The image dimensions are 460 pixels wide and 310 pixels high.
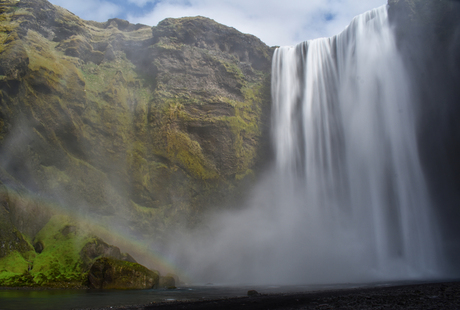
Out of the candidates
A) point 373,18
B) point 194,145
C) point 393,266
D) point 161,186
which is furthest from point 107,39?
point 393,266

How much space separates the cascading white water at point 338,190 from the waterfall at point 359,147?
0.10m

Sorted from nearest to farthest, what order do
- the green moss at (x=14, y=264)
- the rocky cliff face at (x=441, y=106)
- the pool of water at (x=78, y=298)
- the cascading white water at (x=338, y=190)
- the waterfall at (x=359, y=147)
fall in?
the pool of water at (x=78, y=298) < the green moss at (x=14, y=264) < the cascading white water at (x=338, y=190) < the waterfall at (x=359, y=147) < the rocky cliff face at (x=441, y=106)

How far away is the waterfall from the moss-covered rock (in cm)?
1761

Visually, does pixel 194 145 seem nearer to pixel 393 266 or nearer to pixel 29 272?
pixel 29 272

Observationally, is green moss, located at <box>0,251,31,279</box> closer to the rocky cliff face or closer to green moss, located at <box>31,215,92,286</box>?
green moss, located at <box>31,215,92,286</box>

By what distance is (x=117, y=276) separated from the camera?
58.5 ft

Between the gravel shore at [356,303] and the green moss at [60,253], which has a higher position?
the green moss at [60,253]

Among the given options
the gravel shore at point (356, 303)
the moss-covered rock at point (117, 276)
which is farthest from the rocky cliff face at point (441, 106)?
the moss-covered rock at point (117, 276)

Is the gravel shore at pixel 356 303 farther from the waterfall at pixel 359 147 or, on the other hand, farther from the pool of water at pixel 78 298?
the waterfall at pixel 359 147

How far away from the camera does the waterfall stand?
2455 centimetres

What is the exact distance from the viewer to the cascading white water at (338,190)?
24375 millimetres

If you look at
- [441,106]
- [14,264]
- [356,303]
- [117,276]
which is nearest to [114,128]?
[14,264]

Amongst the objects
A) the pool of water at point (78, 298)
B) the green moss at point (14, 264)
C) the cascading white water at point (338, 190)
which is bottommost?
the pool of water at point (78, 298)

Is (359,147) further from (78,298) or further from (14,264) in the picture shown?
(14,264)
